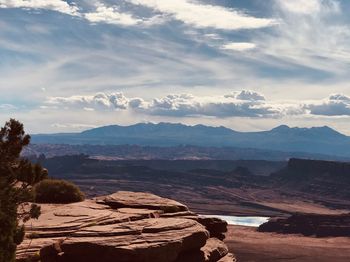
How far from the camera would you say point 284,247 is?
121688 mm

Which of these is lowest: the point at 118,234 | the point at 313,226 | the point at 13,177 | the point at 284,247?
the point at 313,226

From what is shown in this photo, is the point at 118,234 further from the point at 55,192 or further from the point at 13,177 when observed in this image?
the point at 55,192

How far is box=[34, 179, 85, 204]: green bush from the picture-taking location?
33469 mm

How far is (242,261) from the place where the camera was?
308ft

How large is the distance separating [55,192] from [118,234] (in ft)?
Answer: 34.1

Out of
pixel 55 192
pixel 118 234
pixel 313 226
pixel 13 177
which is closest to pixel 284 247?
pixel 313 226

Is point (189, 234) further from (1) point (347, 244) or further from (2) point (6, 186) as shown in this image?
(1) point (347, 244)

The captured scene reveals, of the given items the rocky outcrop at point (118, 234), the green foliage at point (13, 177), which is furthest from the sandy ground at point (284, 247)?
the green foliage at point (13, 177)

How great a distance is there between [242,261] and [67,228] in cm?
7415

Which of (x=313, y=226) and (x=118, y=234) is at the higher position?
(x=118, y=234)

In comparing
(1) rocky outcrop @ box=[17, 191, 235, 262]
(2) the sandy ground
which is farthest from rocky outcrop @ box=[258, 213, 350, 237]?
(1) rocky outcrop @ box=[17, 191, 235, 262]

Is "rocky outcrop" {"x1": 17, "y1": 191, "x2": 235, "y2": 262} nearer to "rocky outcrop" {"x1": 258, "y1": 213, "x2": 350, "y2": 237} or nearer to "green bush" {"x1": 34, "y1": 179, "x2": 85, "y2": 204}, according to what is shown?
"green bush" {"x1": 34, "y1": 179, "x2": 85, "y2": 204}

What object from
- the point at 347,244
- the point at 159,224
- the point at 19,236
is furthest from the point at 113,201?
the point at 347,244

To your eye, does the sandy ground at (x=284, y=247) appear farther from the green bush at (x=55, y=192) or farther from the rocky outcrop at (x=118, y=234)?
the rocky outcrop at (x=118, y=234)
